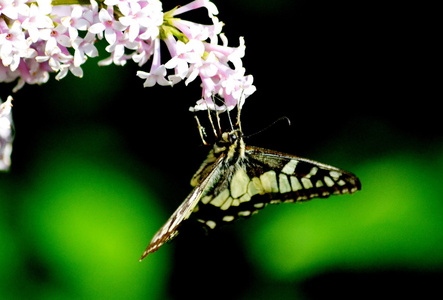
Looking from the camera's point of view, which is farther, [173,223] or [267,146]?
[267,146]

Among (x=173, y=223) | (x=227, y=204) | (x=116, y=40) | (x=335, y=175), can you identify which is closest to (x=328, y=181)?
(x=335, y=175)

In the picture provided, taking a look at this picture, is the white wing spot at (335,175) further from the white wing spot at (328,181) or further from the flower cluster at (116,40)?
the flower cluster at (116,40)

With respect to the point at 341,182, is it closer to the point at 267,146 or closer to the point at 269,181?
the point at 269,181

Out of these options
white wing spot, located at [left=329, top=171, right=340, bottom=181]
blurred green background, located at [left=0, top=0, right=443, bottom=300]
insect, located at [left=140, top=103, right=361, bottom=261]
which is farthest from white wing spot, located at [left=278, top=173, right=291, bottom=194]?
blurred green background, located at [left=0, top=0, right=443, bottom=300]

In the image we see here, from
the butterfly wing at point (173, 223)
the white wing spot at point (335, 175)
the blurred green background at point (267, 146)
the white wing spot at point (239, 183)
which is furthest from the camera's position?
the blurred green background at point (267, 146)

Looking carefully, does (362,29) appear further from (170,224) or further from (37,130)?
(170,224)

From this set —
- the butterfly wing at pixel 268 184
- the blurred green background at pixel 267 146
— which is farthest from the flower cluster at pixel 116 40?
the blurred green background at pixel 267 146
